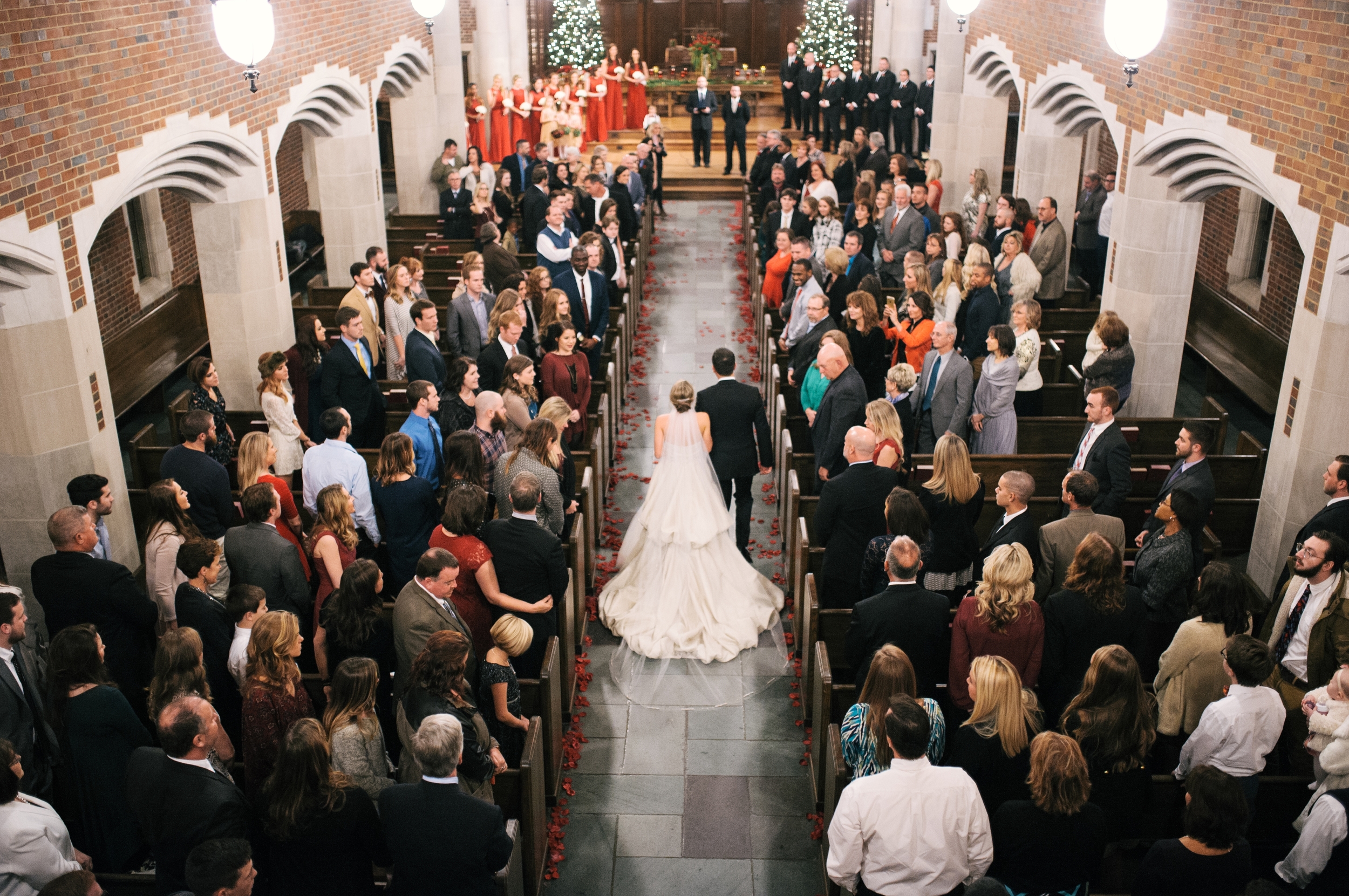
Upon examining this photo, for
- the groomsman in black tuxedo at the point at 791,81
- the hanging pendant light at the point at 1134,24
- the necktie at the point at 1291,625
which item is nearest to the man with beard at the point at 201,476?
the necktie at the point at 1291,625

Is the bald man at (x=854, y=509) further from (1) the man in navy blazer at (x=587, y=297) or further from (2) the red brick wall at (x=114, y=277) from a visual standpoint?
(2) the red brick wall at (x=114, y=277)

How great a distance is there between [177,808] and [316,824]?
0.53 meters

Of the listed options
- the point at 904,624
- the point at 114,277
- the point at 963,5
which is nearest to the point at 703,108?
the point at 963,5

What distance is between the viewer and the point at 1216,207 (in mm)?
13945

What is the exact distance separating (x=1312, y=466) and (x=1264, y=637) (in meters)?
1.73

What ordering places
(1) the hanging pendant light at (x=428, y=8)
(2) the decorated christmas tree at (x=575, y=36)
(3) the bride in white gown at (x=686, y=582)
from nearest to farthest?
(3) the bride in white gown at (x=686, y=582)
(1) the hanging pendant light at (x=428, y=8)
(2) the decorated christmas tree at (x=575, y=36)

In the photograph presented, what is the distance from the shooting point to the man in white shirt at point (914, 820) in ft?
12.4

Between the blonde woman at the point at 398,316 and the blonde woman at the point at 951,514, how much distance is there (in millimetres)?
4623

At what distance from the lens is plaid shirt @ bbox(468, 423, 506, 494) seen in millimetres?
6711

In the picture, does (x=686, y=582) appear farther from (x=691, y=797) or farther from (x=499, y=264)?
(x=499, y=264)

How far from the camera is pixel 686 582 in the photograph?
707 centimetres

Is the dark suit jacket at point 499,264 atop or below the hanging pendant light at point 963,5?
below

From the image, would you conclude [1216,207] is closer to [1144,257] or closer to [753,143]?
[1144,257]

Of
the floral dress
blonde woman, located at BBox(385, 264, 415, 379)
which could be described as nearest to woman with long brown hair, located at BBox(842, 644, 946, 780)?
the floral dress
